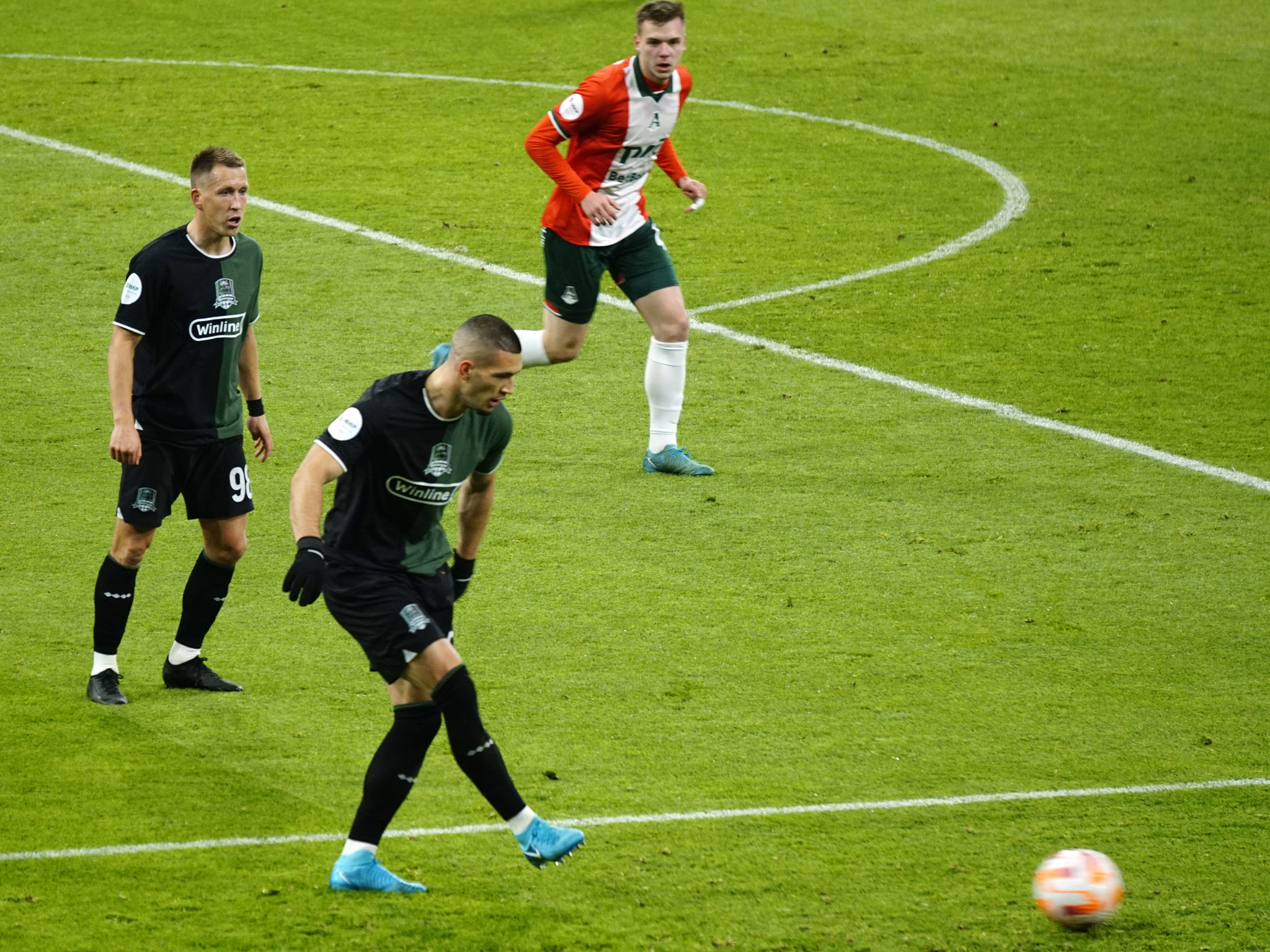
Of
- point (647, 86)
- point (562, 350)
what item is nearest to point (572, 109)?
point (647, 86)

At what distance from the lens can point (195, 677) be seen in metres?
6.50

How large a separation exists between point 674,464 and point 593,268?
1.18 meters

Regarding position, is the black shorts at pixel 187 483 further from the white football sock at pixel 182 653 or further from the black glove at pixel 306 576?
the black glove at pixel 306 576

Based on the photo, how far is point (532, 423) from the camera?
32.8 feet

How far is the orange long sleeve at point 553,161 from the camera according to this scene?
8586mm

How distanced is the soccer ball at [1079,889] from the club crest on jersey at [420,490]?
2170 mm

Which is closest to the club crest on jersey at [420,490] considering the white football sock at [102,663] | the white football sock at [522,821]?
the white football sock at [522,821]

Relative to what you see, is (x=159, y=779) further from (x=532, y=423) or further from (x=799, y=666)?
(x=532, y=423)

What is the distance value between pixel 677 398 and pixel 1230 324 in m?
4.83

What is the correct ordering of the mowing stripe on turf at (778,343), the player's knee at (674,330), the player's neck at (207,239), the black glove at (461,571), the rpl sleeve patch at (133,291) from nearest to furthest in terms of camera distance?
1. the black glove at (461,571)
2. the rpl sleeve patch at (133,291)
3. the player's neck at (207,239)
4. the player's knee at (674,330)
5. the mowing stripe on turf at (778,343)

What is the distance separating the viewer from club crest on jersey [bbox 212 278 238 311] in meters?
6.31

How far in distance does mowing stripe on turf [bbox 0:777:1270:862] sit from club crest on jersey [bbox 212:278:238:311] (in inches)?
83.4

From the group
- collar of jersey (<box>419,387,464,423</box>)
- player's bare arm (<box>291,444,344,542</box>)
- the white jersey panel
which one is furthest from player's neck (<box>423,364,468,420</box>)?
the white jersey panel

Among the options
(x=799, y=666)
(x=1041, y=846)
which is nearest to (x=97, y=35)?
(x=799, y=666)
